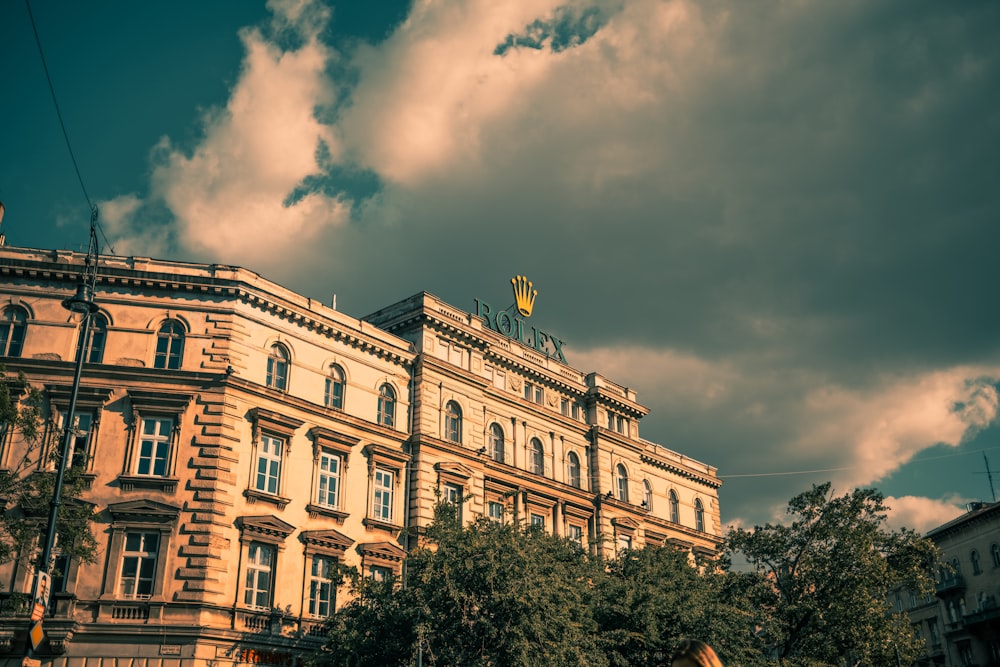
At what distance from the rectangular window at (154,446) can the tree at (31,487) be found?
2.40 m

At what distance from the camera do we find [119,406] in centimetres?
3625

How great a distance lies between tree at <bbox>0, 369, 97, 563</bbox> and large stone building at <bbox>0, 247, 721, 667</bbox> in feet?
1.55

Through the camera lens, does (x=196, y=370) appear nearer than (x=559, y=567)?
No

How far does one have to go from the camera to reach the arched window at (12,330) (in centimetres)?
3666

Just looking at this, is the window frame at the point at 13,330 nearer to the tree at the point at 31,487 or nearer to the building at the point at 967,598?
the tree at the point at 31,487

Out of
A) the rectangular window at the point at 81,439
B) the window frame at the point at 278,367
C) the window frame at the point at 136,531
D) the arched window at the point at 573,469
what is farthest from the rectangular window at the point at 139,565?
the arched window at the point at 573,469

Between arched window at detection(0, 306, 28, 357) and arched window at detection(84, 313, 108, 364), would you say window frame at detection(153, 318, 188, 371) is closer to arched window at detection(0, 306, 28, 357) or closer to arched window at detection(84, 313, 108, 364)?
arched window at detection(84, 313, 108, 364)

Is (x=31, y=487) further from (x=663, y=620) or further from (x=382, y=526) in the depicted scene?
(x=663, y=620)

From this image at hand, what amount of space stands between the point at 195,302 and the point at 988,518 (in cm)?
6326

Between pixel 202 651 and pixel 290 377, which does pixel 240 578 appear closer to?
pixel 202 651

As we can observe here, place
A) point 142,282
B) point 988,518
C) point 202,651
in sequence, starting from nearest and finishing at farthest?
point 202,651 < point 142,282 < point 988,518

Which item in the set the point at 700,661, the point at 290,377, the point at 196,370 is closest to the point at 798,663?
the point at 290,377

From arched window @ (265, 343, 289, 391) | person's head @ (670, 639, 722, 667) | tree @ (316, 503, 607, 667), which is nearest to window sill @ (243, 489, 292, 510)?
arched window @ (265, 343, 289, 391)

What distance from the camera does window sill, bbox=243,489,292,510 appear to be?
3700 centimetres
